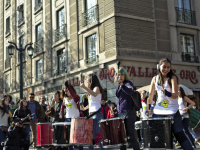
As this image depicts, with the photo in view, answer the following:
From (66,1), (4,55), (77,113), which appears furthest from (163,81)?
(4,55)

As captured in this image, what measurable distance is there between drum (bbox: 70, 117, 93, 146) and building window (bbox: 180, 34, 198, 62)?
43.8 feet

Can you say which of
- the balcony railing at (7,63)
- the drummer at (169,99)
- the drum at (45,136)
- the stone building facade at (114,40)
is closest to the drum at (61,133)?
the drum at (45,136)

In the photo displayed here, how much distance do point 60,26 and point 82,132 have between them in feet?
52.0

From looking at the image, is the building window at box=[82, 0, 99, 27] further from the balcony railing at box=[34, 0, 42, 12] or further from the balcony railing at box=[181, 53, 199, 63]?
the balcony railing at box=[34, 0, 42, 12]

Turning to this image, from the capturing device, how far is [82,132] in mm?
6215

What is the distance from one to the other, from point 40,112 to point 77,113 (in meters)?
3.29

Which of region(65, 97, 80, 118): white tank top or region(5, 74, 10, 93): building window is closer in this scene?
region(65, 97, 80, 118): white tank top

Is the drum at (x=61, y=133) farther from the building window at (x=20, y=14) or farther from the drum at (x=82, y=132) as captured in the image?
the building window at (x=20, y=14)

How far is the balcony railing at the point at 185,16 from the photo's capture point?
18.6 meters

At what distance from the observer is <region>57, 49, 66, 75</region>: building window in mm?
20873

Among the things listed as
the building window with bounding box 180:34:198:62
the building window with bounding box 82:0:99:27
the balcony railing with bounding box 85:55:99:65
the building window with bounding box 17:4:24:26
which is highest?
the building window with bounding box 17:4:24:26

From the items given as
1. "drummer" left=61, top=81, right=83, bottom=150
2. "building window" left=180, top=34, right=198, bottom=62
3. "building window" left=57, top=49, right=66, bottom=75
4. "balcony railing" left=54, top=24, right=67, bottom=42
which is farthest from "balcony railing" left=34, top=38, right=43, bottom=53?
"drummer" left=61, top=81, right=83, bottom=150

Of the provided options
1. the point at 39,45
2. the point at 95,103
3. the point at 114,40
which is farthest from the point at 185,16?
the point at 95,103

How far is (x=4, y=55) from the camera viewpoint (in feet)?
107
